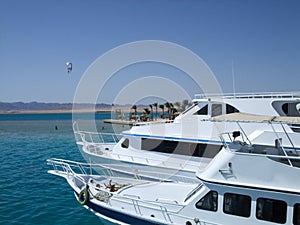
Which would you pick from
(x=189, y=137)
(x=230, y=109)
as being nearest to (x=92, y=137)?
(x=189, y=137)

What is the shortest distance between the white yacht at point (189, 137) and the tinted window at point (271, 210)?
5.90 metres

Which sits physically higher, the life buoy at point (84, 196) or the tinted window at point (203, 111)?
the tinted window at point (203, 111)

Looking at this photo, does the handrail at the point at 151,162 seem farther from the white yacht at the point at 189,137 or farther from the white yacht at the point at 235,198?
the white yacht at the point at 235,198

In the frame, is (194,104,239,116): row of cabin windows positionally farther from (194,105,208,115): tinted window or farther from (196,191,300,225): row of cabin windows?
(196,191,300,225): row of cabin windows

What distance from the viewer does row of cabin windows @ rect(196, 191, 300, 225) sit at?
258 inches

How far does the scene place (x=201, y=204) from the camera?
7.48m

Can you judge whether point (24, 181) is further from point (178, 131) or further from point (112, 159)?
point (178, 131)

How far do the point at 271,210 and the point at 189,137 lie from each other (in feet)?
22.7

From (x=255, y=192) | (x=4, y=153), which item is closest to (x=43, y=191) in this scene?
(x=255, y=192)

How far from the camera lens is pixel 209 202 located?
7387 mm

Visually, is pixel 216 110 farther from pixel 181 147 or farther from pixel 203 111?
pixel 181 147

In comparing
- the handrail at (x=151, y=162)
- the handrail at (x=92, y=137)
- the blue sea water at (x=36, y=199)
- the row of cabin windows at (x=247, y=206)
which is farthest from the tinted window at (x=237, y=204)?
the handrail at (x=92, y=137)

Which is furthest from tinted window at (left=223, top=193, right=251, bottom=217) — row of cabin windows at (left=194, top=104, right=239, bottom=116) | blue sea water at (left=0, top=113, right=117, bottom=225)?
row of cabin windows at (left=194, top=104, right=239, bottom=116)

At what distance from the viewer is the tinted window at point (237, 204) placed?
6898 millimetres
